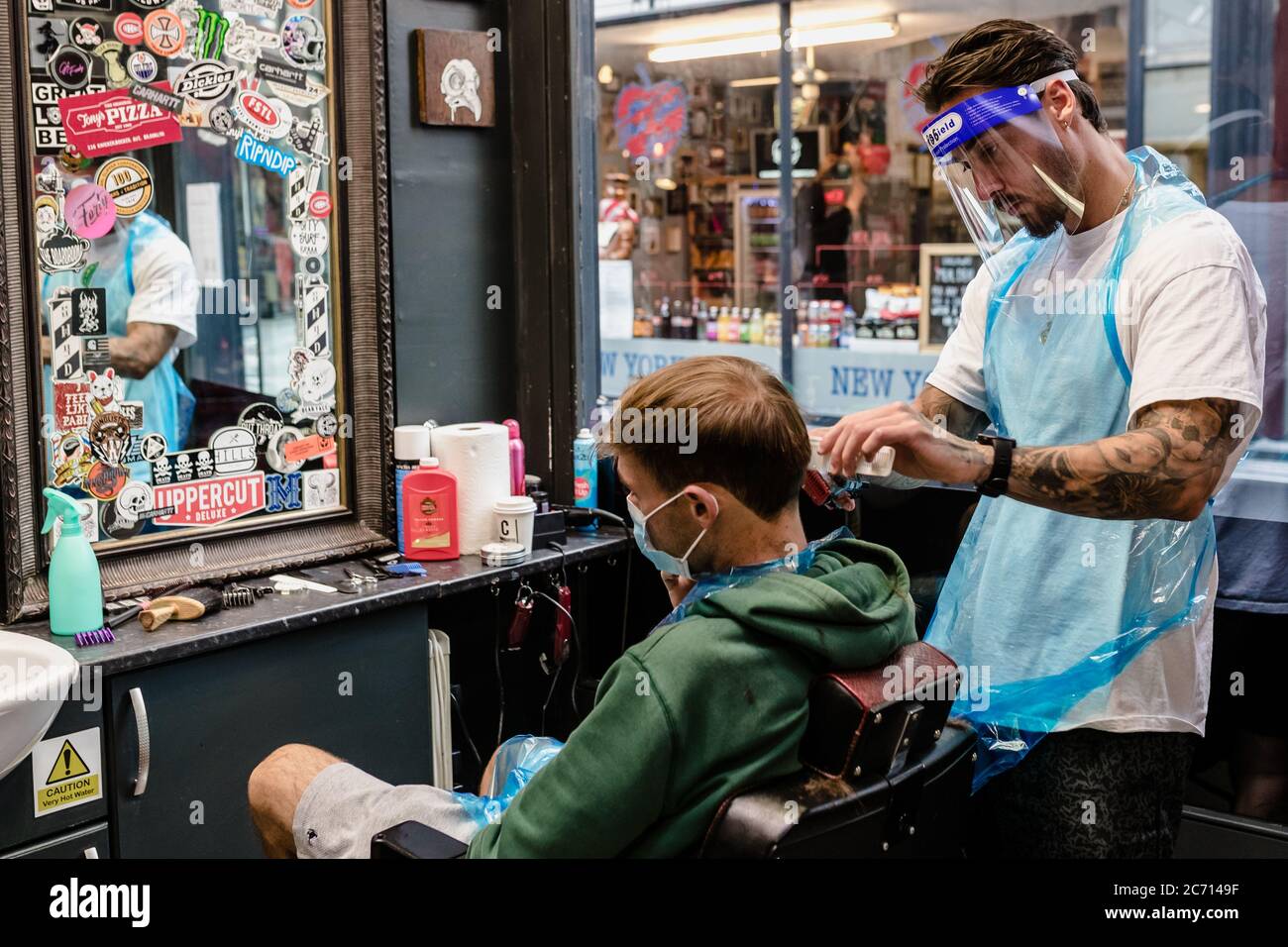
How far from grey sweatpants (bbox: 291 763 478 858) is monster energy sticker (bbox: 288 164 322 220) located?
4.79ft

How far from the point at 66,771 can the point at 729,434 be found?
4.51ft

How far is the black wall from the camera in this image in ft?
9.78

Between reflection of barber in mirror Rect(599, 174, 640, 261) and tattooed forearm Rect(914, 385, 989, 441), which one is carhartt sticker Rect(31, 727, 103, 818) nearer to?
tattooed forearm Rect(914, 385, 989, 441)

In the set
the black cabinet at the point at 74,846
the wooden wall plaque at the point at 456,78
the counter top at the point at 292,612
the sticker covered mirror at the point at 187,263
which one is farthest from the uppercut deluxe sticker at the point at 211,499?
the wooden wall plaque at the point at 456,78

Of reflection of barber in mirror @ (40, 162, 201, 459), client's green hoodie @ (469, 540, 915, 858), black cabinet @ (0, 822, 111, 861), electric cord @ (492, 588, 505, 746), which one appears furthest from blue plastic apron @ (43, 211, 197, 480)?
client's green hoodie @ (469, 540, 915, 858)

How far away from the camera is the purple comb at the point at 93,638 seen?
224 cm

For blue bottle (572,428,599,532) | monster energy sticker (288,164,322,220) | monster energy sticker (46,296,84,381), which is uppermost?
monster energy sticker (288,164,322,220)

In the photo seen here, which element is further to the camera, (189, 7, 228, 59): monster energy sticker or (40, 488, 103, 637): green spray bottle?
(189, 7, 228, 59): monster energy sticker

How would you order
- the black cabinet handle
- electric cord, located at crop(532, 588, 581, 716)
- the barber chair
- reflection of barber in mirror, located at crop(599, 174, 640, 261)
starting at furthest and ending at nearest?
reflection of barber in mirror, located at crop(599, 174, 640, 261) → electric cord, located at crop(532, 588, 581, 716) → the black cabinet handle → the barber chair

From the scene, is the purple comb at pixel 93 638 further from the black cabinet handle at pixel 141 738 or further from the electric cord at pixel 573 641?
the electric cord at pixel 573 641

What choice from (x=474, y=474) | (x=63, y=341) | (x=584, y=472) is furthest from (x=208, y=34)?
(x=584, y=472)

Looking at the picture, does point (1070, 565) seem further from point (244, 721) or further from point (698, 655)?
point (244, 721)

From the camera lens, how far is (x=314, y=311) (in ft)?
9.36

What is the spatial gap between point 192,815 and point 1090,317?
1813 mm
